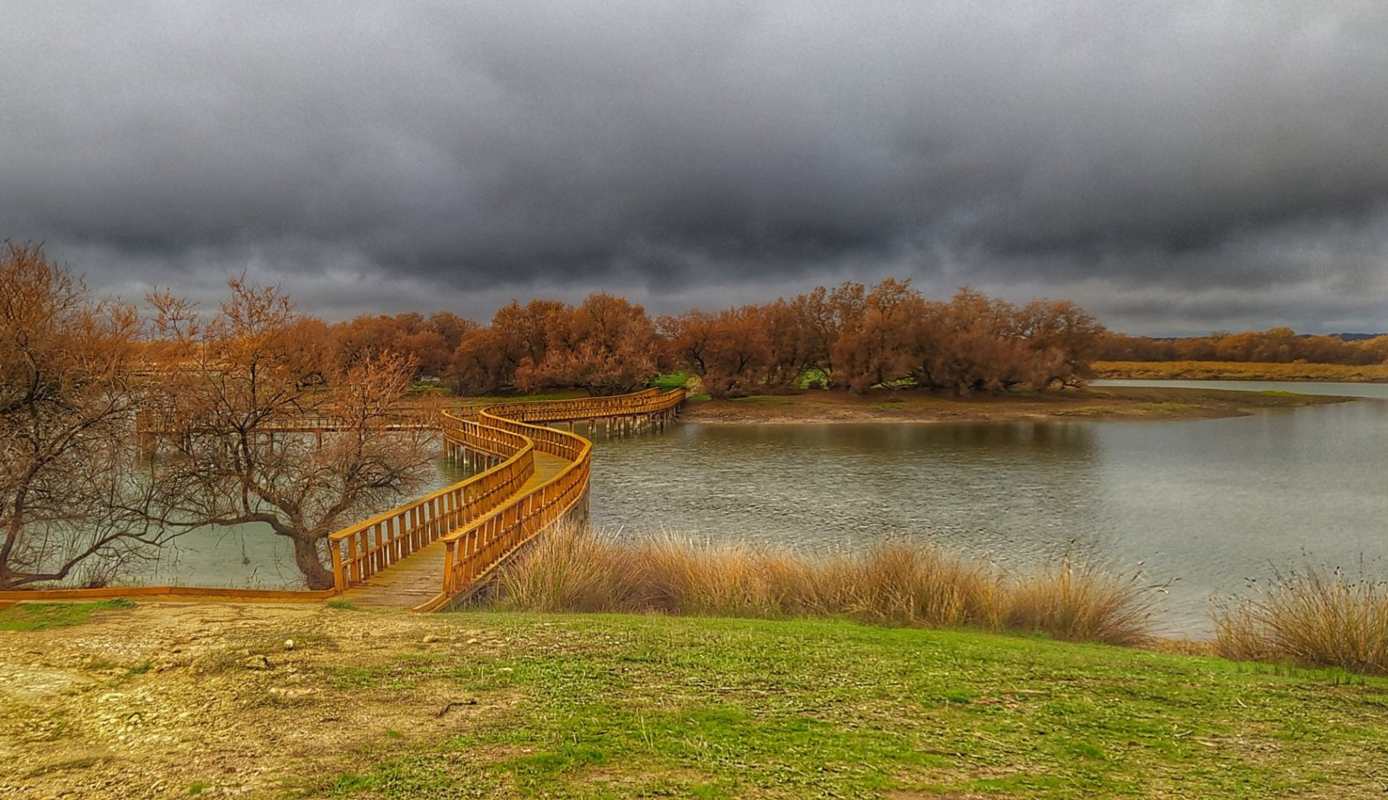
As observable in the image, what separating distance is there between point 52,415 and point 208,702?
1327cm

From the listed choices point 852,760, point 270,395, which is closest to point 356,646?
point 852,760

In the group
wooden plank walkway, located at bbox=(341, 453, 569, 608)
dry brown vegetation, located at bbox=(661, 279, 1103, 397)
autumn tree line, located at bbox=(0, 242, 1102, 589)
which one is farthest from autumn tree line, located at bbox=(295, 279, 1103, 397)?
wooden plank walkway, located at bbox=(341, 453, 569, 608)

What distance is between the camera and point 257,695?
6539mm

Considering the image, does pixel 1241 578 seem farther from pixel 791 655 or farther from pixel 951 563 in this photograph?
pixel 791 655

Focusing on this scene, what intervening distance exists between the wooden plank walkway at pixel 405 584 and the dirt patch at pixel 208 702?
2.37m

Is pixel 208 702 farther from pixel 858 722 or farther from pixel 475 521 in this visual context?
pixel 475 521

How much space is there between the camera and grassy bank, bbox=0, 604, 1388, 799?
16.7 ft

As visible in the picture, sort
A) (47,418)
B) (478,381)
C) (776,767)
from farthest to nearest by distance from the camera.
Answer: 1. (478,381)
2. (47,418)
3. (776,767)

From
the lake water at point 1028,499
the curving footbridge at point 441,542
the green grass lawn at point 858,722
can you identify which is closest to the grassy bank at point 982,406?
the lake water at point 1028,499

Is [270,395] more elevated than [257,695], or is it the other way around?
[270,395]

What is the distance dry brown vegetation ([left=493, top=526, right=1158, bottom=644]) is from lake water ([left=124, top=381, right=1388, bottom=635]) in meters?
3.12

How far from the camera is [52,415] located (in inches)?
614

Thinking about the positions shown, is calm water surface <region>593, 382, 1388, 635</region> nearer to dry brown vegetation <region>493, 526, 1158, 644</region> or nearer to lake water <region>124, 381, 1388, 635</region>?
lake water <region>124, 381, 1388, 635</region>

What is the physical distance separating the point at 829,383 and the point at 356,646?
78.5 metres
